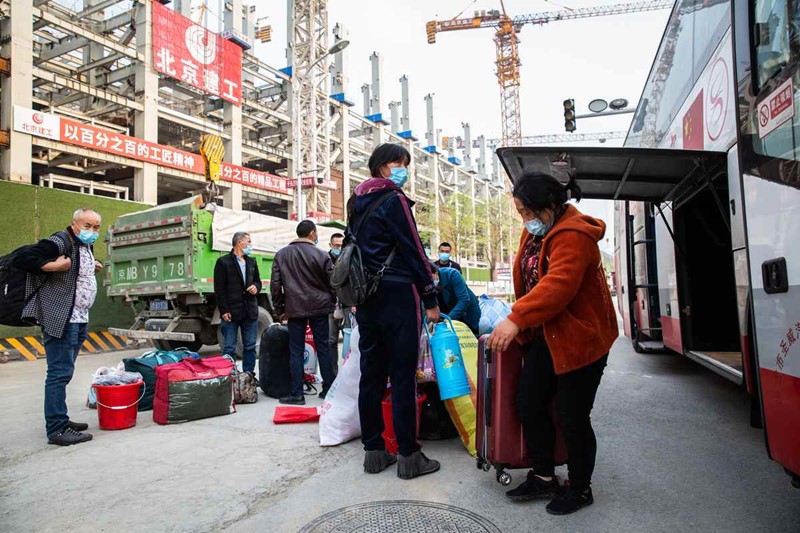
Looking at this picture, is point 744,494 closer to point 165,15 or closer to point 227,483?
point 227,483

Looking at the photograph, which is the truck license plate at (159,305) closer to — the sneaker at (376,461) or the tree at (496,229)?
the sneaker at (376,461)

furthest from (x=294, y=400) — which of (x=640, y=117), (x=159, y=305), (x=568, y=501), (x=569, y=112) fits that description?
(x=569, y=112)

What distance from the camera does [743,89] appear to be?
261 centimetres

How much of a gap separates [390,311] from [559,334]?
1039 mm

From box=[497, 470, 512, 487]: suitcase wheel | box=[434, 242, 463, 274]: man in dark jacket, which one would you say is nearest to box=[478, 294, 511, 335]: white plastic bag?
box=[434, 242, 463, 274]: man in dark jacket

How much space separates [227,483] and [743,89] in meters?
3.55

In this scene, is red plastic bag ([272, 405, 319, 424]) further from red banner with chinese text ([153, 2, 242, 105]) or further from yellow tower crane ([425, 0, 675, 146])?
yellow tower crane ([425, 0, 675, 146])

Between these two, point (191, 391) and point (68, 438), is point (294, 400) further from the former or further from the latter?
point (68, 438)

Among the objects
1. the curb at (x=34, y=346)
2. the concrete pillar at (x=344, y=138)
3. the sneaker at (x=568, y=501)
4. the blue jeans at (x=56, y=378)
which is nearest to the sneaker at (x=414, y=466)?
the sneaker at (x=568, y=501)

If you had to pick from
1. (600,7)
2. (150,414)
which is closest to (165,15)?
(150,414)

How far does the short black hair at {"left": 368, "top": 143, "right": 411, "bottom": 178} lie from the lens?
3.45 m

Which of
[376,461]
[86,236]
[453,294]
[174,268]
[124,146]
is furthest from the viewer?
[124,146]

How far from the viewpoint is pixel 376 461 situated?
3.30m

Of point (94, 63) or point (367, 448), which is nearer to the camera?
point (367, 448)
